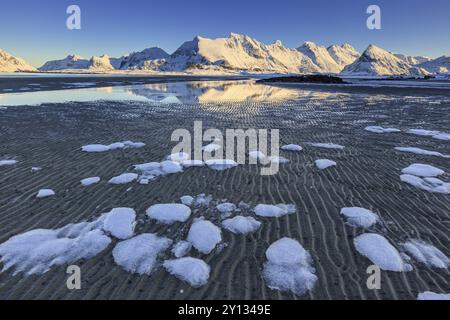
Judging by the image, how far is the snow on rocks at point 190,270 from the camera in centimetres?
358

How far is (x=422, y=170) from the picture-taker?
7.29 meters

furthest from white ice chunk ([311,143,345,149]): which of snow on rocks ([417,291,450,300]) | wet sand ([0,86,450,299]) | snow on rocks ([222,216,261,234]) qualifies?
snow on rocks ([417,291,450,300])

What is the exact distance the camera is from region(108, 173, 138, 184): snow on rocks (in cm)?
655

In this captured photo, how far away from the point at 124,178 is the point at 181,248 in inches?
Result: 123

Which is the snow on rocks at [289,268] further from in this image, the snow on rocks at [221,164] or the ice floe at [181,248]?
the snow on rocks at [221,164]

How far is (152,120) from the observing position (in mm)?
14281

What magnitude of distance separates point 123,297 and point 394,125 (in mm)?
13881

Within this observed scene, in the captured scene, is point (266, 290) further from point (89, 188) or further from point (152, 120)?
point (152, 120)

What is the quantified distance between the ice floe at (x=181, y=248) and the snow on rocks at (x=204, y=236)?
0.28ft

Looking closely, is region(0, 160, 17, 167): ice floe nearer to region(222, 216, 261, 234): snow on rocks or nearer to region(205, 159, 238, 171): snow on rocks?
region(205, 159, 238, 171): snow on rocks

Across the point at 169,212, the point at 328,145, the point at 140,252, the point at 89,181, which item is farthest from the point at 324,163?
the point at 89,181

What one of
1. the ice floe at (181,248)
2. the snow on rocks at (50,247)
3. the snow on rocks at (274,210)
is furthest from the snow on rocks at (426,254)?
the snow on rocks at (50,247)
